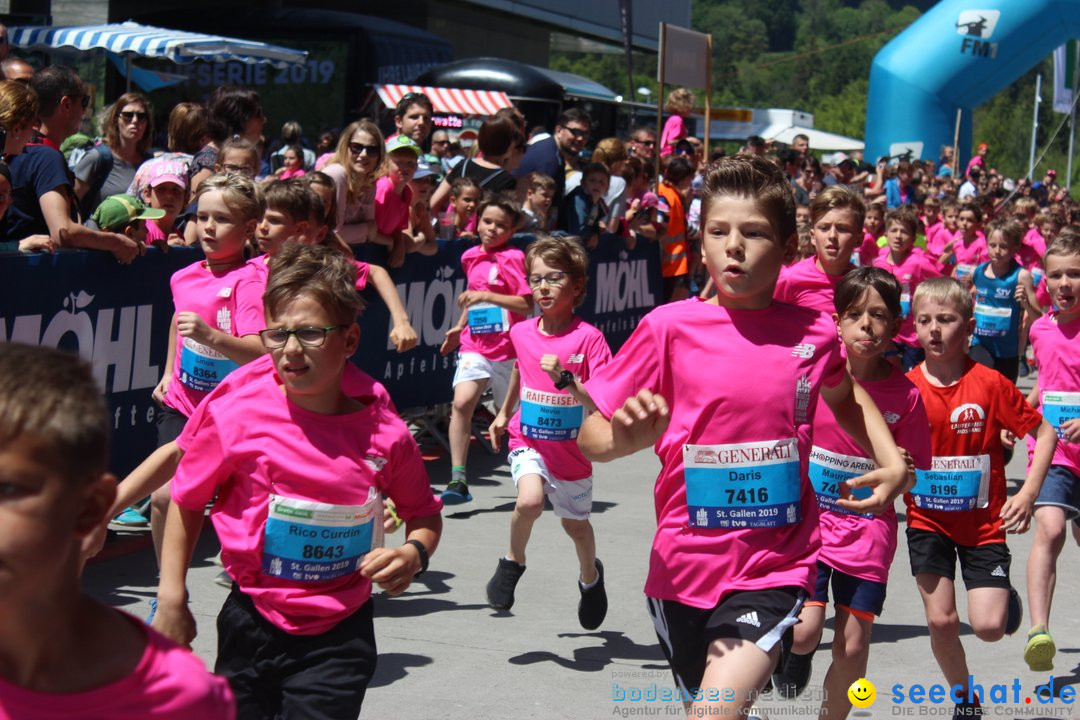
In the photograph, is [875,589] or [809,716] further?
[809,716]

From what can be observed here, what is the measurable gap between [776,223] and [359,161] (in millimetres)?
4838

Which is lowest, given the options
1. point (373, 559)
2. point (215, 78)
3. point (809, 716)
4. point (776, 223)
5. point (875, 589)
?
point (809, 716)

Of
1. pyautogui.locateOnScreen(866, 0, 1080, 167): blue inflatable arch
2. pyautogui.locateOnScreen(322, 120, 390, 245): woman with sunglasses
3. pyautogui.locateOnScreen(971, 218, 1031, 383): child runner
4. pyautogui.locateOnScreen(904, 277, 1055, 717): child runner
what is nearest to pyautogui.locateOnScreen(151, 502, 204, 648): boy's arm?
pyautogui.locateOnScreen(904, 277, 1055, 717): child runner

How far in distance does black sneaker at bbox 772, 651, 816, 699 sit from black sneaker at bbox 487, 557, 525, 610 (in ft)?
4.71

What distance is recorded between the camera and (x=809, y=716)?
5.38m

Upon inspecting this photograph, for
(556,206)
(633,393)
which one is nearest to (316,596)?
(633,393)

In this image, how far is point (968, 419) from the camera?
17.7 feet

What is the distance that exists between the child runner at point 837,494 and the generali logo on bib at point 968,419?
0.41 metres

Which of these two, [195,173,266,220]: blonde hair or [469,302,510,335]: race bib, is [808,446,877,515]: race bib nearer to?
[195,173,266,220]: blonde hair

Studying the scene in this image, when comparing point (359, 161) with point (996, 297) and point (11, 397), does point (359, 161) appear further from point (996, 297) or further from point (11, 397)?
point (11, 397)

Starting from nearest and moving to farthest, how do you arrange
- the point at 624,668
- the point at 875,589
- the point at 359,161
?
the point at 875,589 < the point at 624,668 < the point at 359,161

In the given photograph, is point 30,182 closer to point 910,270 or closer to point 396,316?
point 396,316

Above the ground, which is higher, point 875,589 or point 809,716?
point 875,589

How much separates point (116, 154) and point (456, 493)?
275 centimetres
